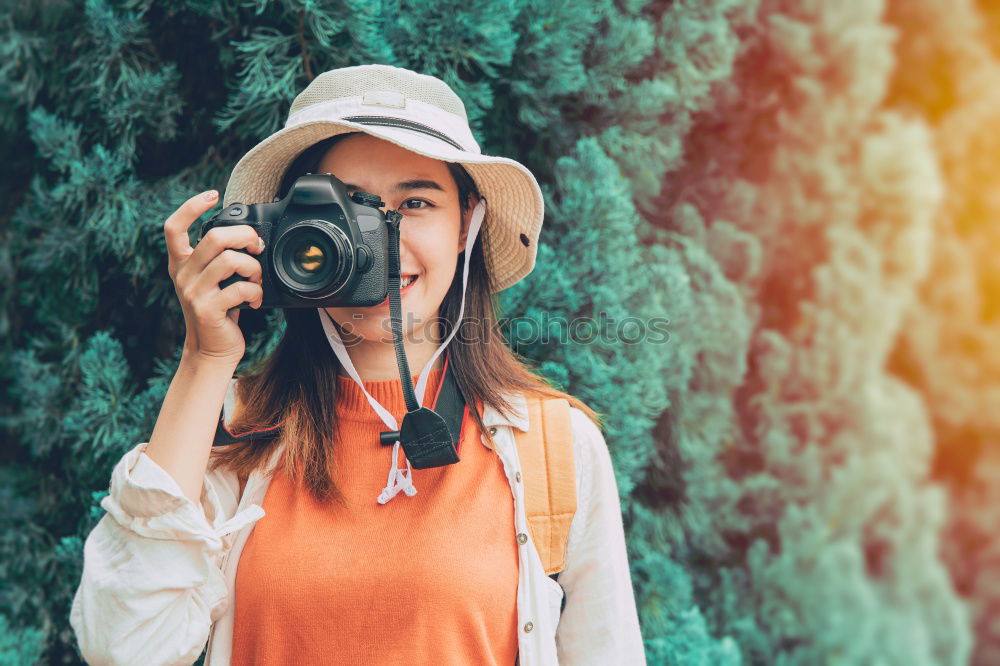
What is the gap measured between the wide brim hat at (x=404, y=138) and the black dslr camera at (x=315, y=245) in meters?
0.11

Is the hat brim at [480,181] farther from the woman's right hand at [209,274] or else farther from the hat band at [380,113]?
the woman's right hand at [209,274]

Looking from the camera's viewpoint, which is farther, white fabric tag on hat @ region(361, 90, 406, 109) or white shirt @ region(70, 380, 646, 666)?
white fabric tag on hat @ region(361, 90, 406, 109)

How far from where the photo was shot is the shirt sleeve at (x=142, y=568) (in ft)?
2.92

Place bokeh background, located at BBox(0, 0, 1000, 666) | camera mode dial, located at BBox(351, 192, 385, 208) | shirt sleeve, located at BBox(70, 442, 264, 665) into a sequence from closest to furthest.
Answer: shirt sleeve, located at BBox(70, 442, 264, 665)
camera mode dial, located at BBox(351, 192, 385, 208)
bokeh background, located at BBox(0, 0, 1000, 666)

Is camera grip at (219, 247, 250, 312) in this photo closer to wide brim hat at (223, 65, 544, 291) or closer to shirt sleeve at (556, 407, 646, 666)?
wide brim hat at (223, 65, 544, 291)

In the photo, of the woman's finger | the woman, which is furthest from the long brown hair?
the woman's finger

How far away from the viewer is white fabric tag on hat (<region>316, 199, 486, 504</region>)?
104 cm

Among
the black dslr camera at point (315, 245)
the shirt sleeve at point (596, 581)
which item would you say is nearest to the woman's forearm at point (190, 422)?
the black dslr camera at point (315, 245)

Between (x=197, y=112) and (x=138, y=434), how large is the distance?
2.02ft

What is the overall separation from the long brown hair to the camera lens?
20 cm

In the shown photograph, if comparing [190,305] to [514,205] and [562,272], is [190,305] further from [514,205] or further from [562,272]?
[562,272]

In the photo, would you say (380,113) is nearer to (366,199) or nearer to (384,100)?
(384,100)

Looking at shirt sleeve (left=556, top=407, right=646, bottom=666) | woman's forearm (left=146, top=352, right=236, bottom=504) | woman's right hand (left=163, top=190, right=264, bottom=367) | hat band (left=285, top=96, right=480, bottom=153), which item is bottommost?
shirt sleeve (left=556, top=407, right=646, bottom=666)

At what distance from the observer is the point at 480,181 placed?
118cm
